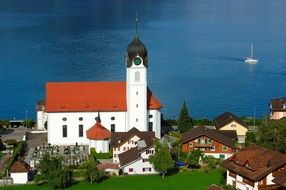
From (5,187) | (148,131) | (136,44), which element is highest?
(136,44)

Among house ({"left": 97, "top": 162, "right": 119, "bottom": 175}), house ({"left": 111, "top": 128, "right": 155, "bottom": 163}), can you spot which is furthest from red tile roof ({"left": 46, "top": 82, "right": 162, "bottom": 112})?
house ({"left": 97, "top": 162, "right": 119, "bottom": 175})

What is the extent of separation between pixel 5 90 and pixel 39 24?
5592cm

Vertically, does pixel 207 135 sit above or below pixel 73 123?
below

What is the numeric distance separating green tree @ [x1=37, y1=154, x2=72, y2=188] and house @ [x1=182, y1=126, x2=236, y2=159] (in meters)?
8.24

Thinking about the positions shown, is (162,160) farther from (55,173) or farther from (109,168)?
(55,173)

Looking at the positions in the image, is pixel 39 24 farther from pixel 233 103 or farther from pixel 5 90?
pixel 233 103

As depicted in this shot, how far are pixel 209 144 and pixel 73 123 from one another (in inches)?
366

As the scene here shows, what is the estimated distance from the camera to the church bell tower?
134 feet

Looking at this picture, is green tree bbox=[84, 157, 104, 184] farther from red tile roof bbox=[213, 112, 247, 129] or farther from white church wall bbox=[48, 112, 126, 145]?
red tile roof bbox=[213, 112, 247, 129]

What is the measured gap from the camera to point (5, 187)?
33.5 meters

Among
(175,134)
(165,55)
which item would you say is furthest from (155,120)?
(165,55)

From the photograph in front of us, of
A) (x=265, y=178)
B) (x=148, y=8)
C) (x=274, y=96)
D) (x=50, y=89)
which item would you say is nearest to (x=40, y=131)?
(x=50, y=89)

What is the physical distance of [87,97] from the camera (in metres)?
42.6

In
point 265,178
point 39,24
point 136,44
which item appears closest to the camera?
point 265,178
